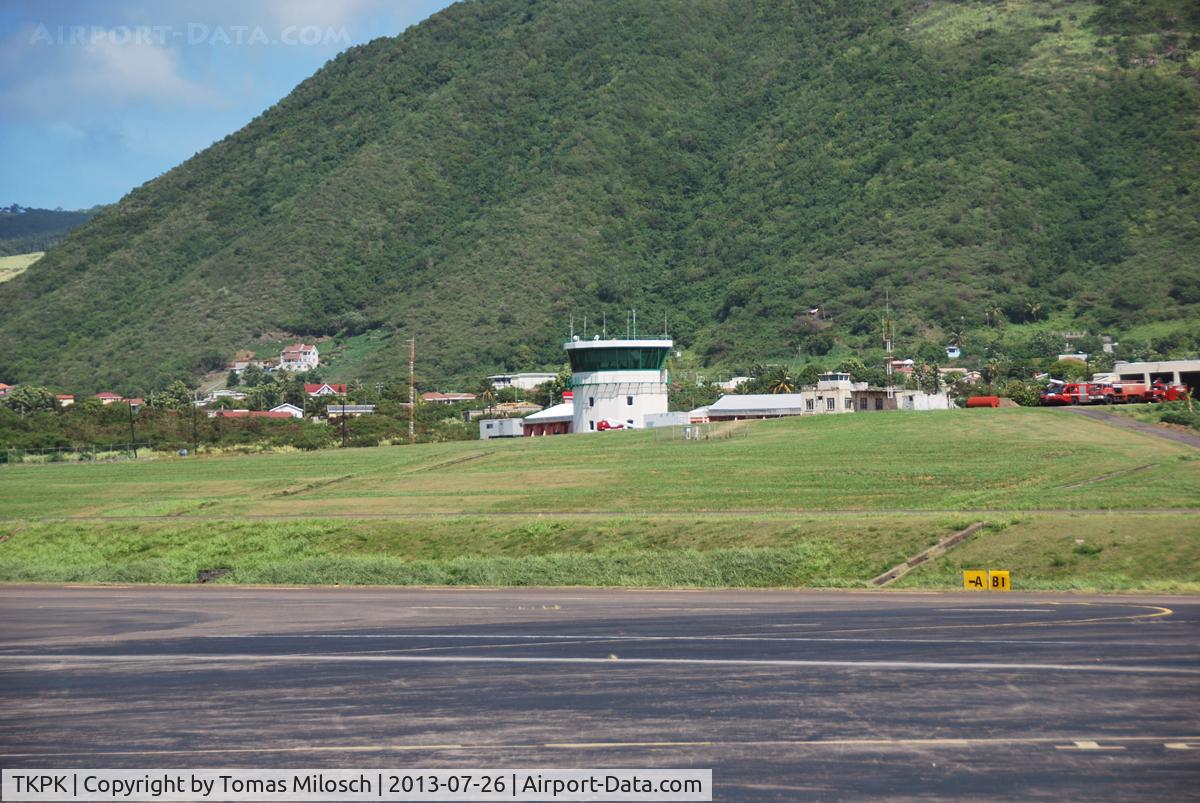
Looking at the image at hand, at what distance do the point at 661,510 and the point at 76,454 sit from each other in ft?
231

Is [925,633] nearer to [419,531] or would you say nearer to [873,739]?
[873,739]

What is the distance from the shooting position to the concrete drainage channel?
37625mm

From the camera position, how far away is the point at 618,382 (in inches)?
3725

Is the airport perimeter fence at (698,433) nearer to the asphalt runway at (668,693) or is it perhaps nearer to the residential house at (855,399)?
the residential house at (855,399)

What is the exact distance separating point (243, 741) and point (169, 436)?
109 metres

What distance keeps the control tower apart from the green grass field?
5.92 m

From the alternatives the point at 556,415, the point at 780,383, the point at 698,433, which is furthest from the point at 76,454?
the point at 780,383

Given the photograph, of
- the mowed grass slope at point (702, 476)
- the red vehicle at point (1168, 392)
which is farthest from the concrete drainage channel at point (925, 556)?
the red vehicle at point (1168, 392)

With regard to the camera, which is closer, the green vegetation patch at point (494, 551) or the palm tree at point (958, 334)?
the green vegetation patch at point (494, 551)

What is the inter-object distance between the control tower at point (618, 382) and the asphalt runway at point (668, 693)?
203ft

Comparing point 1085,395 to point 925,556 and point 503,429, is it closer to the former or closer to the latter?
point 503,429

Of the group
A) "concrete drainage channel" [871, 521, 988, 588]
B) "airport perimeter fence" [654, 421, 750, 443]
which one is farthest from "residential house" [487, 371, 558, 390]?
"concrete drainage channel" [871, 521, 988, 588]

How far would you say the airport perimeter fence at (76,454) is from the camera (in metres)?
102

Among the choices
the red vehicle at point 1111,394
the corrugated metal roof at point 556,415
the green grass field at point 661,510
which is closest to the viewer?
the green grass field at point 661,510
